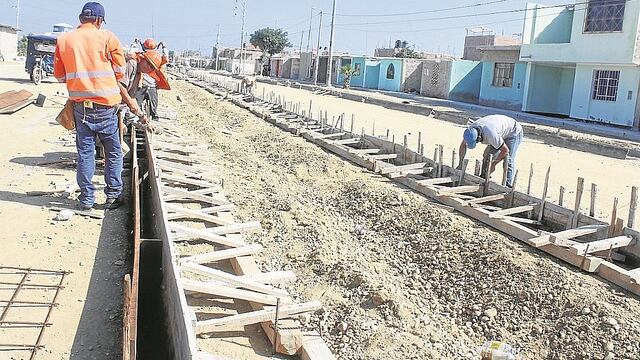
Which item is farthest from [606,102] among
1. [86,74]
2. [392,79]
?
[392,79]

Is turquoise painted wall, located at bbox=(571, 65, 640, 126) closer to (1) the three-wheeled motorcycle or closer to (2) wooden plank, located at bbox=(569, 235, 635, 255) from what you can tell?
(2) wooden plank, located at bbox=(569, 235, 635, 255)

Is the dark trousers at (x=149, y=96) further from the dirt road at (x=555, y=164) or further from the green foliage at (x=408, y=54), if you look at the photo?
the green foliage at (x=408, y=54)

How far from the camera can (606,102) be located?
854 inches

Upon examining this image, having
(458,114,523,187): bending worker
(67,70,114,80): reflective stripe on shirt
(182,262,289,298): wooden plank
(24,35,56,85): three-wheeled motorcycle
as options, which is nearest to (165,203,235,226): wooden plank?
(67,70,114,80): reflective stripe on shirt

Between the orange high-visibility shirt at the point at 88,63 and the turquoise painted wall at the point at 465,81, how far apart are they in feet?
98.4

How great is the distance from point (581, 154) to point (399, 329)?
1127 cm

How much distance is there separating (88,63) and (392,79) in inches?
1447

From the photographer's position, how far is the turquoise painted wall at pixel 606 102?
20641 millimetres

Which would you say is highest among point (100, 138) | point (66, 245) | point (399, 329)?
point (100, 138)

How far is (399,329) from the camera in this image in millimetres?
4527

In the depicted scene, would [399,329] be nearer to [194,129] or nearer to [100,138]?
[100,138]

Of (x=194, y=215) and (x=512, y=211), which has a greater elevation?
(x=512, y=211)

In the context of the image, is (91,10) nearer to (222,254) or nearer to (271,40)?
(222,254)

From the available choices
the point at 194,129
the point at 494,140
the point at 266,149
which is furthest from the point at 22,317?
the point at 194,129
